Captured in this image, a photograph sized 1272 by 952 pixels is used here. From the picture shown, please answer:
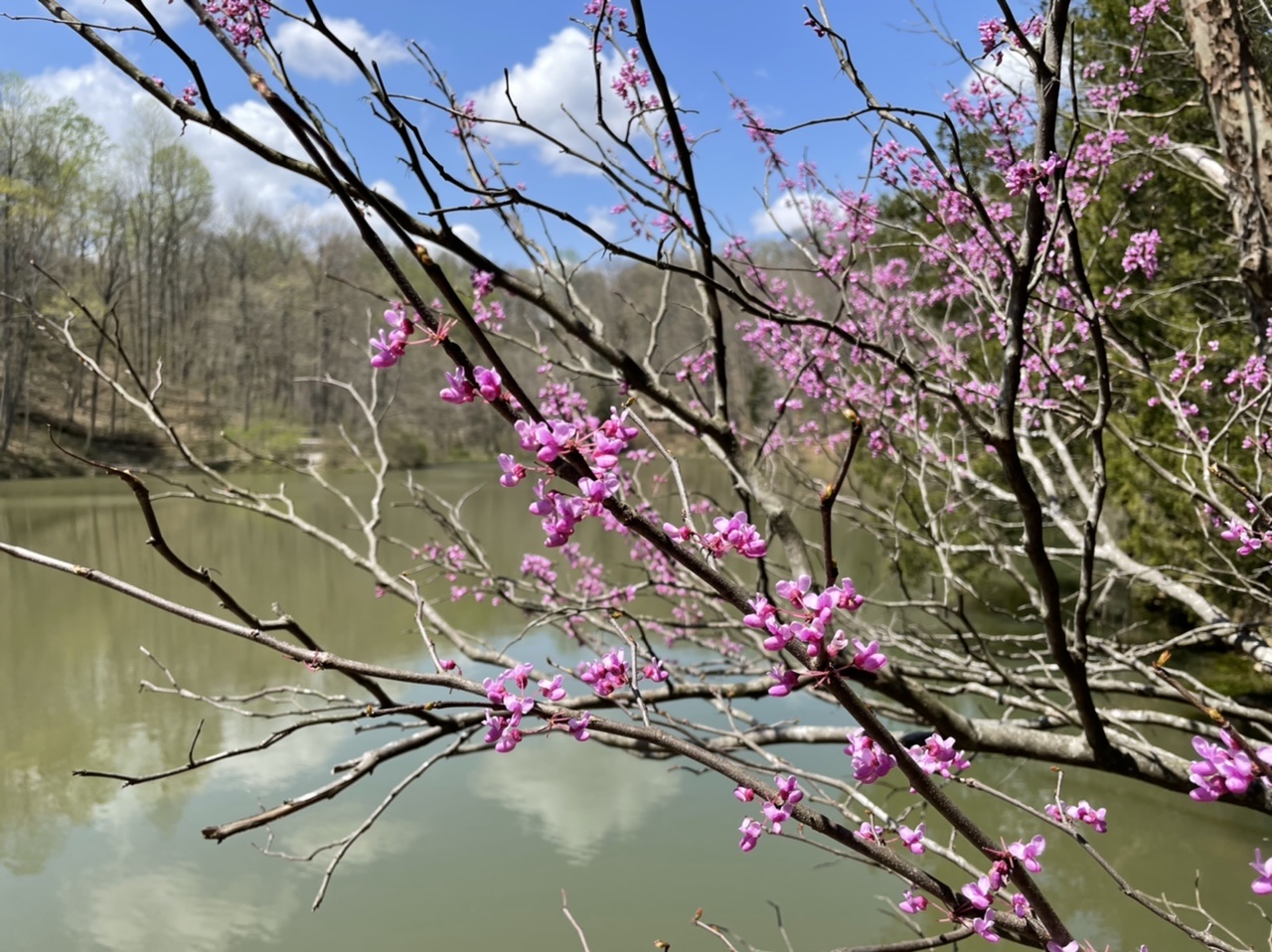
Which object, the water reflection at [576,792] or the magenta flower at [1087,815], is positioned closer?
the magenta flower at [1087,815]

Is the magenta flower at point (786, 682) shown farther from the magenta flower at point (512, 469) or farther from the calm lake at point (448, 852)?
the calm lake at point (448, 852)

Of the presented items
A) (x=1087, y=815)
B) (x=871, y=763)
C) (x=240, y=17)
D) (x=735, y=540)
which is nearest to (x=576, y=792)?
(x=1087, y=815)

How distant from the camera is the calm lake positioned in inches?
157

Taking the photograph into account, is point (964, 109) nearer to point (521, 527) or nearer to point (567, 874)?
point (567, 874)

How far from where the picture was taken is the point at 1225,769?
777 mm

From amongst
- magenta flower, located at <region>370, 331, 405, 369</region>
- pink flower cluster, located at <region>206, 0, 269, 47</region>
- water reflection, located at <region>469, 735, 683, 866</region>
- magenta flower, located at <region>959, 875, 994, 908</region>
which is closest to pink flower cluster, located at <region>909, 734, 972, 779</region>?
magenta flower, located at <region>959, 875, 994, 908</region>

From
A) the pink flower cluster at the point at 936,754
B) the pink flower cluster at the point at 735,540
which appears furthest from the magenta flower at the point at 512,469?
the pink flower cluster at the point at 936,754

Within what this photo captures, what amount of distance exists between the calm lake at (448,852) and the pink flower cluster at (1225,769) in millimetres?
2344

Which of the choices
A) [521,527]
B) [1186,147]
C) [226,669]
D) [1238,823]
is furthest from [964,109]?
[521,527]

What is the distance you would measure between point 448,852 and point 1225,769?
449 centimetres

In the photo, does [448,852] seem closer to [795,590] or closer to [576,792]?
[576,792]

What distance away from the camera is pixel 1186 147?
2.87m

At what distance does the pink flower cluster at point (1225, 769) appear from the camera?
764 millimetres

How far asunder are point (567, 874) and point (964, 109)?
13.0ft
